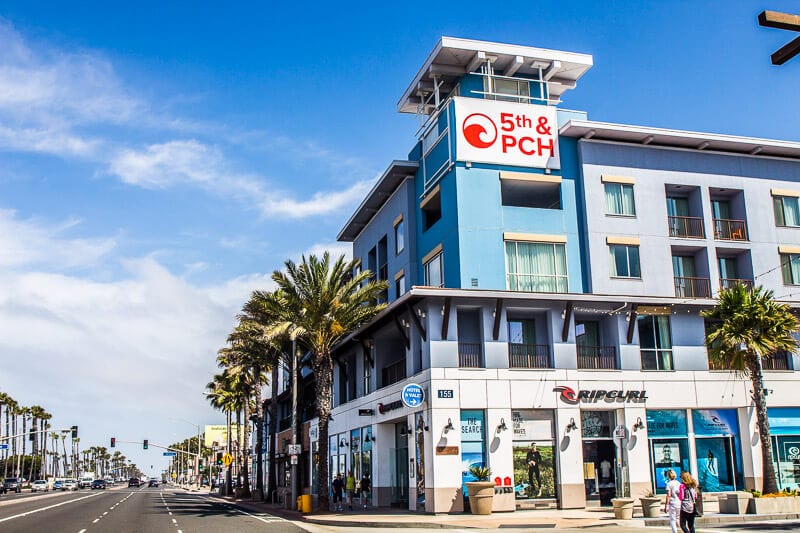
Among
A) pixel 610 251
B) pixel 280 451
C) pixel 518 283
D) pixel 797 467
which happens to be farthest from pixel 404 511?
pixel 280 451

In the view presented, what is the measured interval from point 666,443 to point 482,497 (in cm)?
976

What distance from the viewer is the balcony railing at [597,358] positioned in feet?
117

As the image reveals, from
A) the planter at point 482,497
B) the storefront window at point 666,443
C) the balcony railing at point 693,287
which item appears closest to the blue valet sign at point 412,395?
the planter at point 482,497

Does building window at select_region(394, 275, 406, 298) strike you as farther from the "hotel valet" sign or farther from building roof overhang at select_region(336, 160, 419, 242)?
the "hotel valet" sign

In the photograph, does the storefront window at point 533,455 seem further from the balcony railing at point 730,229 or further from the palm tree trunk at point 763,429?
the balcony railing at point 730,229

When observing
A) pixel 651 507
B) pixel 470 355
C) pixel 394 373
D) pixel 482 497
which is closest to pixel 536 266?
pixel 470 355

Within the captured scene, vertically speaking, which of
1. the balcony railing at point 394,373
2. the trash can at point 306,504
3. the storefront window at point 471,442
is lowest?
the trash can at point 306,504

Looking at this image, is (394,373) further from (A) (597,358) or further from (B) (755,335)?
(B) (755,335)

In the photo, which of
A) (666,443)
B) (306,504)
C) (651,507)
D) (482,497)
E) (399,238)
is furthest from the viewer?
(399,238)

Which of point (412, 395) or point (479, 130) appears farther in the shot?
point (479, 130)

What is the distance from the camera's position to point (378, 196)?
151ft

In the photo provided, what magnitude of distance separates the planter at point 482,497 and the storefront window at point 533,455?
2.30m

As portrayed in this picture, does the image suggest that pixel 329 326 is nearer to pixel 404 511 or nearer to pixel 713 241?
pixel 404 511

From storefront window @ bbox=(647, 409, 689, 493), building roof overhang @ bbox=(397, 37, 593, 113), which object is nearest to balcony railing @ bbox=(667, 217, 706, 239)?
storefront window @ bbox=(647, 409, 689, 493)
